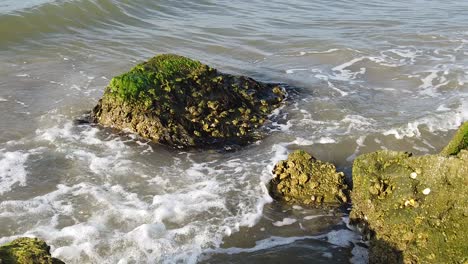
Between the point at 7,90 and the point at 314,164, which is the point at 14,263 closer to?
the point at 314,164

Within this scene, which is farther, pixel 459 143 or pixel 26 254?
pixel 459 143

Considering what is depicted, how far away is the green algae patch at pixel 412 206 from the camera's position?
4883mm

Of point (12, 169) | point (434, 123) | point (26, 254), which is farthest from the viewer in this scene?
point (434, 123)

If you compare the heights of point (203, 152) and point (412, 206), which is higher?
point (412, 206)

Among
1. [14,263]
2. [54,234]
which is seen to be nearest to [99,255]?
[54,234]

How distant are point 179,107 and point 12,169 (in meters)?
2.73

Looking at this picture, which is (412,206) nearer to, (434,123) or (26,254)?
(26,254)

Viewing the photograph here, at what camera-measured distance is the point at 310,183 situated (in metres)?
6.62

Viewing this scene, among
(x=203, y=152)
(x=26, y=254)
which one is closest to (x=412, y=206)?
(x=203, y=152)

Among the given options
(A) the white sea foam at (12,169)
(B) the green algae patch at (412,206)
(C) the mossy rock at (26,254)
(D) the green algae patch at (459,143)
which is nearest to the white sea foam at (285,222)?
(B) the green algae patch at (412,206)

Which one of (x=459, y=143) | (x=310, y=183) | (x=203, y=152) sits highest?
(x=459, y=143)

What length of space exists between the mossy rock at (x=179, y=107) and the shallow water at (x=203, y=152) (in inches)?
11.0

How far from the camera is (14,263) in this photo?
3486mm

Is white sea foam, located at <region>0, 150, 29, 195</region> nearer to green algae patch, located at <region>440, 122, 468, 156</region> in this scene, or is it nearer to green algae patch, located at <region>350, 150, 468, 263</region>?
green algae patch, located at <region>350, 150, 468, 263</region>
